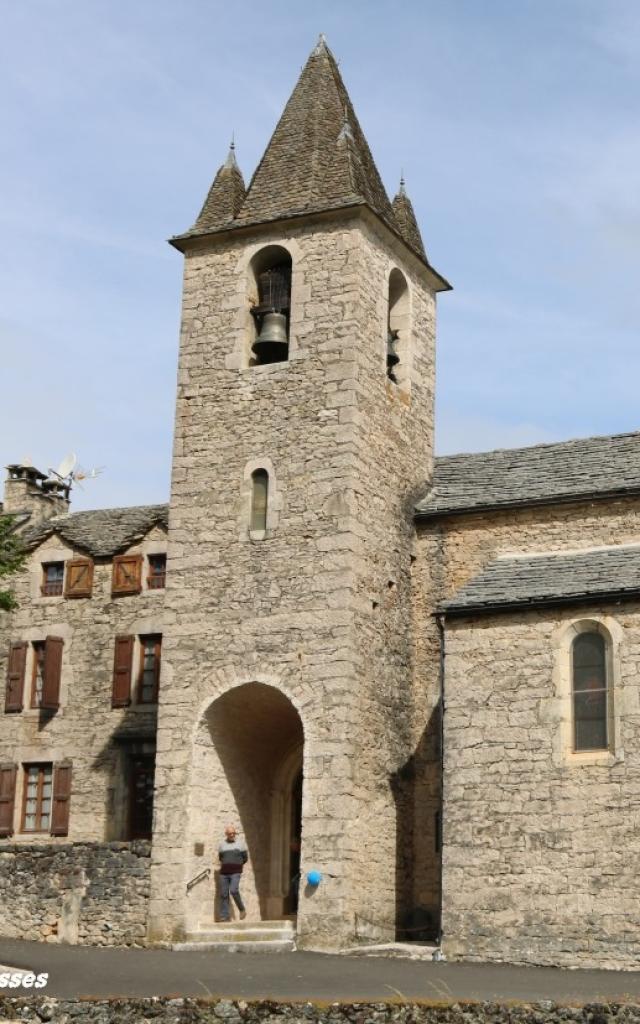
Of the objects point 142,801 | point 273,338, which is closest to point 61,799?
point 142,801

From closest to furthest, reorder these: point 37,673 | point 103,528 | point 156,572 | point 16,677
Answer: point 156,572, point 16,677, point 37,673, point 103,528

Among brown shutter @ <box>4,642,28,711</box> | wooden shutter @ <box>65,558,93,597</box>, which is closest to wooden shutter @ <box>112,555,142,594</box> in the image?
wooden shutter @ <box>65,558,93,597</box>

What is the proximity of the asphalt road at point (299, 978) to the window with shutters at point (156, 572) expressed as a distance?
9.83 meters

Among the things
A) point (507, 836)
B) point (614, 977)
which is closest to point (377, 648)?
point (507, 836)

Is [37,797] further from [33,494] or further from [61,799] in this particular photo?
[33,494]

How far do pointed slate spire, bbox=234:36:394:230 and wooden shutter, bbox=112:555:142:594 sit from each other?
805cm

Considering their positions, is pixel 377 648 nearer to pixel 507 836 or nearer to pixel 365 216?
pixel 507 836

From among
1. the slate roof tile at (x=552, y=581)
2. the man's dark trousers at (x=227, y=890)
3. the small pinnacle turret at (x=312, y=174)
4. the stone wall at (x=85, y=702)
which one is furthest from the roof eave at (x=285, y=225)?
the man's dark trousers at (x=227, y=890)

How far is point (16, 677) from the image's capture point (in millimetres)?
28484

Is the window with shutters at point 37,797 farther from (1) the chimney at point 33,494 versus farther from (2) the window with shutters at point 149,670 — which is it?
(1) the chimney at point 33,494

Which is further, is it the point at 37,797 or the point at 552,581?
the point at 37,797

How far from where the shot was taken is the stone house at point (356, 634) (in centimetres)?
1848

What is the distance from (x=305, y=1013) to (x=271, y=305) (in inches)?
495

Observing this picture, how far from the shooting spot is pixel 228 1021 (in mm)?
12844
